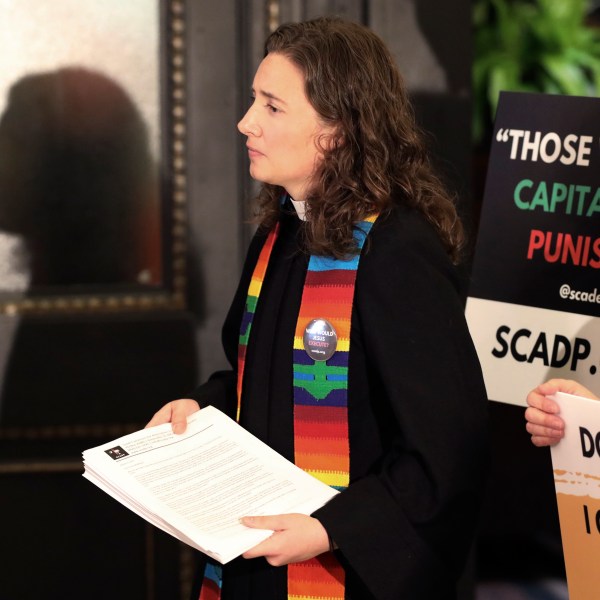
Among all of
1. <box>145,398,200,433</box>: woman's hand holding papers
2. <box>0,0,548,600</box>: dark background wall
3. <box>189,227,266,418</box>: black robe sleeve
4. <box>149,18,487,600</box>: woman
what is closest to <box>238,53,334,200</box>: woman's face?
<box>149,18,487,600</box>: woman

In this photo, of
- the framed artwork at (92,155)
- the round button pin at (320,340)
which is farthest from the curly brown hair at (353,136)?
the framed artwork at (92,155)

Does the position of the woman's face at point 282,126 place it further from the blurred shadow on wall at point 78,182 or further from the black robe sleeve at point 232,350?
the blurred shadow on wall at point 78,182

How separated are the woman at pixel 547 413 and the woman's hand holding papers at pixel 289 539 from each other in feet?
1.25

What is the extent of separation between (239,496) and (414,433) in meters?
0.30

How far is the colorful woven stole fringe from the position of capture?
1.74 metres

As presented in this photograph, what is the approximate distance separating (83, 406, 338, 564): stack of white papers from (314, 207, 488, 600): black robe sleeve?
0.09 m

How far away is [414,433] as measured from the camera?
1.63m

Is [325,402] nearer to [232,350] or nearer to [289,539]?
[289,539]

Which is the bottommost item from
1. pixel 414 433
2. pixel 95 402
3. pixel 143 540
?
pixel 143 540

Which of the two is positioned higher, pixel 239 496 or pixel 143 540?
pixel 239 496

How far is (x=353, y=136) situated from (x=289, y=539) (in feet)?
2.30

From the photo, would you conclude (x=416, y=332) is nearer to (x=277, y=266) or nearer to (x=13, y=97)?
(x=277, y=266)

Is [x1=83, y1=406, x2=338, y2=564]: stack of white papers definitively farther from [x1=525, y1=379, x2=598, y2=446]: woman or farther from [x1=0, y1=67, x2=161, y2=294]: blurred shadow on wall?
[x1=0, y1=67, x2=161, y2=294]: blurred shadow on wall

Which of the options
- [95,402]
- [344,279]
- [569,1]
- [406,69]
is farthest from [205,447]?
[569,1]
